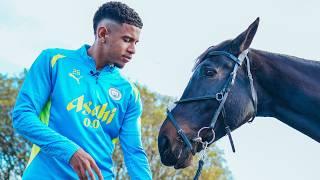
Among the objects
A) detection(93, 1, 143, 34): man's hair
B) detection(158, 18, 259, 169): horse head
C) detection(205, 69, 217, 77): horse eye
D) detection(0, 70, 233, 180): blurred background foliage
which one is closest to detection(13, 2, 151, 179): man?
detection(93, 1, 143, 34): man's hair

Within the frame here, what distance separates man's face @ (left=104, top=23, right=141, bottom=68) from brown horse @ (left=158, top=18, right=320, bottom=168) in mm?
786

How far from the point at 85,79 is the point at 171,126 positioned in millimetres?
939

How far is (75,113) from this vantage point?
4.37 meters

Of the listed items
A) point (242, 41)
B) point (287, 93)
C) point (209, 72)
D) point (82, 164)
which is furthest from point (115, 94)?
point (287, 93)

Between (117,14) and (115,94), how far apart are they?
70 centimetres

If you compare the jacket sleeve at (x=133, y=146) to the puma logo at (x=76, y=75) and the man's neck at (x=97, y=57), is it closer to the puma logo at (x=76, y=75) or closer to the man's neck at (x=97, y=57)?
the man's neck at (x=97, y=57)

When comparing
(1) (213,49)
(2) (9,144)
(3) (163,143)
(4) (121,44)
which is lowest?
(2) (9,144)

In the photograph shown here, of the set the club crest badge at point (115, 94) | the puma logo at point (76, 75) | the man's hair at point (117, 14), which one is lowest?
the club crest badge at point (115, 94)

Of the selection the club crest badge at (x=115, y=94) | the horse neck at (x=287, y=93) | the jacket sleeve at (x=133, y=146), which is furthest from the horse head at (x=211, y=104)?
the club crest badge at (x=115, y=94)

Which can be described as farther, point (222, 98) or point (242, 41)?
point (242, 41)

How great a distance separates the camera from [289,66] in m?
5.53

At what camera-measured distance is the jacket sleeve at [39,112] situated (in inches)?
156

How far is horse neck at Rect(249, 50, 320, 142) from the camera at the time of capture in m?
5.42

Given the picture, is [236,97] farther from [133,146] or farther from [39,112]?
[39,112]
